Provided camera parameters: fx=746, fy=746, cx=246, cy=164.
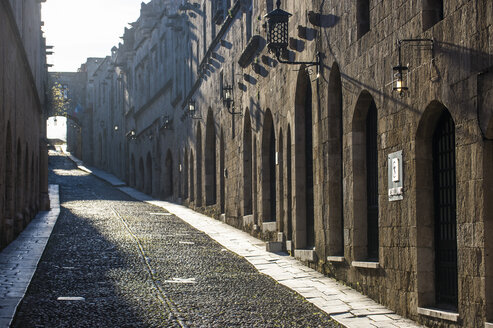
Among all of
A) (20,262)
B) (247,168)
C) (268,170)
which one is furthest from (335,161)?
(247,168)

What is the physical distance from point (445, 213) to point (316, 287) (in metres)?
3.23

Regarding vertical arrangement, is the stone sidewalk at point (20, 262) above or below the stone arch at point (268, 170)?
below

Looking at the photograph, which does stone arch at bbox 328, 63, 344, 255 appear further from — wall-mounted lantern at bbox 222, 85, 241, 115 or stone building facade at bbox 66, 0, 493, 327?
wall-mounted lantern at bbox 222, 85, 241, 115

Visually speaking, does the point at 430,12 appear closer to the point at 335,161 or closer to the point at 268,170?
the point at 335,161

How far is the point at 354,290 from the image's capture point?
1143cm

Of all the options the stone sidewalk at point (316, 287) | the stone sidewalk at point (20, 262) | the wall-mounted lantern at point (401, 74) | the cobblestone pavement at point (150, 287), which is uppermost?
the wall-mounted lantern at point (401, 74)

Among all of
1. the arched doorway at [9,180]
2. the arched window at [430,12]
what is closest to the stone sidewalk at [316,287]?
the arched window at [430,12]

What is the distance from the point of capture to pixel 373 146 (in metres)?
11.7

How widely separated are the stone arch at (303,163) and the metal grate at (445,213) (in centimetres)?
616

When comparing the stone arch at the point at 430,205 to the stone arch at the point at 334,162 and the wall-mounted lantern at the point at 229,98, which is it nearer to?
the stone arch at the point at 334,162

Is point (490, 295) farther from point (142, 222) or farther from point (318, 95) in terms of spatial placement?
point (142, 222)

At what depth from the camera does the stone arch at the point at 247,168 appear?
2139 cm

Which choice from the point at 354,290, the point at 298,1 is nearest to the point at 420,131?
the point at 354,290

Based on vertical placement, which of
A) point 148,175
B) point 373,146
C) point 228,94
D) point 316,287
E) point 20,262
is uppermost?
point 228,94
